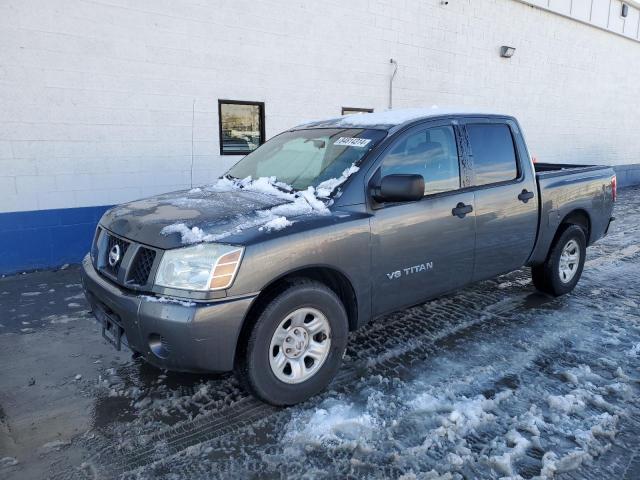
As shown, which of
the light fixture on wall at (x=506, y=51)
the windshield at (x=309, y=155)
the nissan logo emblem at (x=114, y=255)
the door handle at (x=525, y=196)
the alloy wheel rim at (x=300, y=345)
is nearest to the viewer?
the alloy wheel rim at (x=300, y=345)

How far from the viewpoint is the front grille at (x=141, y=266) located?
283 cm

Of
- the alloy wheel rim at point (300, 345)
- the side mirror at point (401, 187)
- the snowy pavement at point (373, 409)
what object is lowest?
the snowy pavement at point (373, 409)

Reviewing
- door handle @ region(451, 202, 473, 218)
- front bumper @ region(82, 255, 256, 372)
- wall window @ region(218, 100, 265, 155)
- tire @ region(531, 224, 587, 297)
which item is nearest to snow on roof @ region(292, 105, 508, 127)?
door handle @ region(451, 202, 473, 218)

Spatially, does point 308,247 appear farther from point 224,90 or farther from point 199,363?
point 224,90

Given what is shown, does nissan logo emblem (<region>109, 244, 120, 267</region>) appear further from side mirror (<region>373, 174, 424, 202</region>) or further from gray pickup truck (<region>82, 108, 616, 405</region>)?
side mirror (<region>373, 174, 424, 202</region>)

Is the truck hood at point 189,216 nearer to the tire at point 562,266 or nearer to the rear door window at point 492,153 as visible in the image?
the rear door window at point 492,153

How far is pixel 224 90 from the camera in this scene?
24.0 ft

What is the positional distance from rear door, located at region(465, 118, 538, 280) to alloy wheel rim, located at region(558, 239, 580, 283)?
2.45 feet

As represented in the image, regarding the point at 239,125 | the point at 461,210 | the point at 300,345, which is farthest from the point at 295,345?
the point at 239,125

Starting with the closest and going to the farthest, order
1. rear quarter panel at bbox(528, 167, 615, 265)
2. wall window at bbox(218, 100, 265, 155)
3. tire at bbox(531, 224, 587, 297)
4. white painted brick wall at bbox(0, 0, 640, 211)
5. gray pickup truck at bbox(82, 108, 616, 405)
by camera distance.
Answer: gray pickup truck at bbox(82, 108, 616, 405), rear quarter panel at bbox(528, 167, 615, 265), tire at bbox(531, 224, 587, 297), white painted brick wall at bbox(0, 0, 640, 211), wall window at bbox(218, 100, 265, 155)

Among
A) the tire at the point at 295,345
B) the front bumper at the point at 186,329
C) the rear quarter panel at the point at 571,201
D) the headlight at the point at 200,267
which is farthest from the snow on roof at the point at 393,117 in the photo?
the front bumper at the point at 186,329

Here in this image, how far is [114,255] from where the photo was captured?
3.15 m

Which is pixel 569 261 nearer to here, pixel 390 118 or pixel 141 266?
pixel 390 118

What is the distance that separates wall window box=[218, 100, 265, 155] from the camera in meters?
7.52
